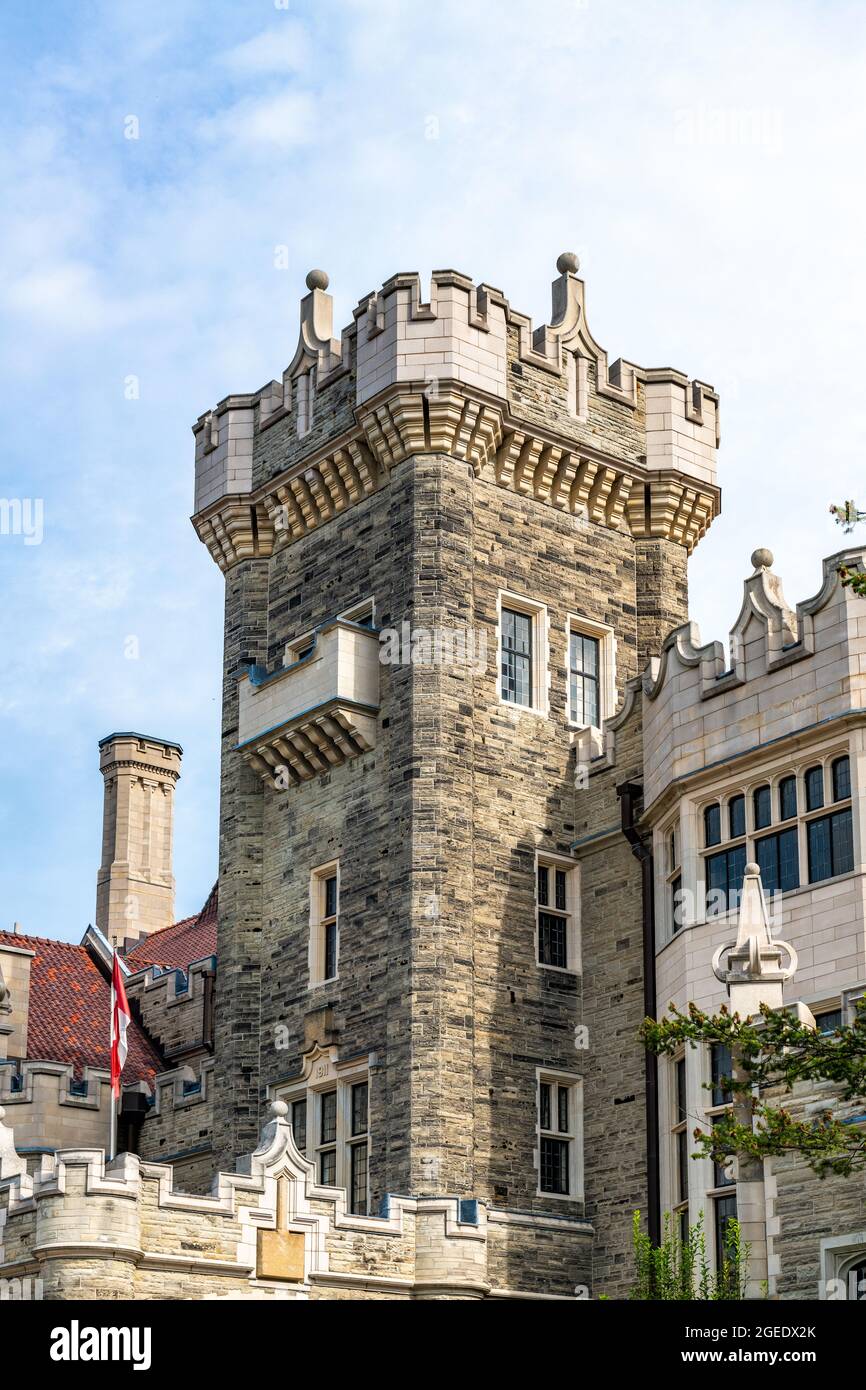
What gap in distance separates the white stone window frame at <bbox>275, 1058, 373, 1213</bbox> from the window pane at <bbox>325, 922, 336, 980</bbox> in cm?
147

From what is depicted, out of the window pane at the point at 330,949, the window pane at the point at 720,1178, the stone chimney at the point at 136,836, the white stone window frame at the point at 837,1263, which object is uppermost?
the stone chimney at the point at 136,836

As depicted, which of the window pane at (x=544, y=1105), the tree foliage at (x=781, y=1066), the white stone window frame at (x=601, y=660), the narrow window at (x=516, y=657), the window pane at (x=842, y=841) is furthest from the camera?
the white stone window frame at (x=601, y=660)

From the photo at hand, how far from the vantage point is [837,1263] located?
22094 millimetres

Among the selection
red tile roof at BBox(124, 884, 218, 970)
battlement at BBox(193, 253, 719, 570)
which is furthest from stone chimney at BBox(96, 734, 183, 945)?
battlement at BBox(193, 253, 719, 570)

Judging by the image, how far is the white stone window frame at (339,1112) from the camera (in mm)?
29250

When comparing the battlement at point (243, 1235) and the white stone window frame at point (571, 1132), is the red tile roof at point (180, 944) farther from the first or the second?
the battlement at point (243, 1235)

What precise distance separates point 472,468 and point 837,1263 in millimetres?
14045

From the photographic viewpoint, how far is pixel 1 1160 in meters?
27.1

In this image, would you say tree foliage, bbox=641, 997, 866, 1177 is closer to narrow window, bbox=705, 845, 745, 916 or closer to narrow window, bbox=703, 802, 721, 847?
narrow window, bbox=705, 845, 745, 916

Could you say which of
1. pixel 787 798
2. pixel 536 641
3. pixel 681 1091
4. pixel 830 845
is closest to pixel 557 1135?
pixel 681 1091

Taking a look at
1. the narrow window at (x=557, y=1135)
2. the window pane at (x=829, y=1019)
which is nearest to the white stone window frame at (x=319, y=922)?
the narrow window at (x=557, y=1135)

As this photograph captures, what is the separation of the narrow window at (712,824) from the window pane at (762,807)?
2.44ft
